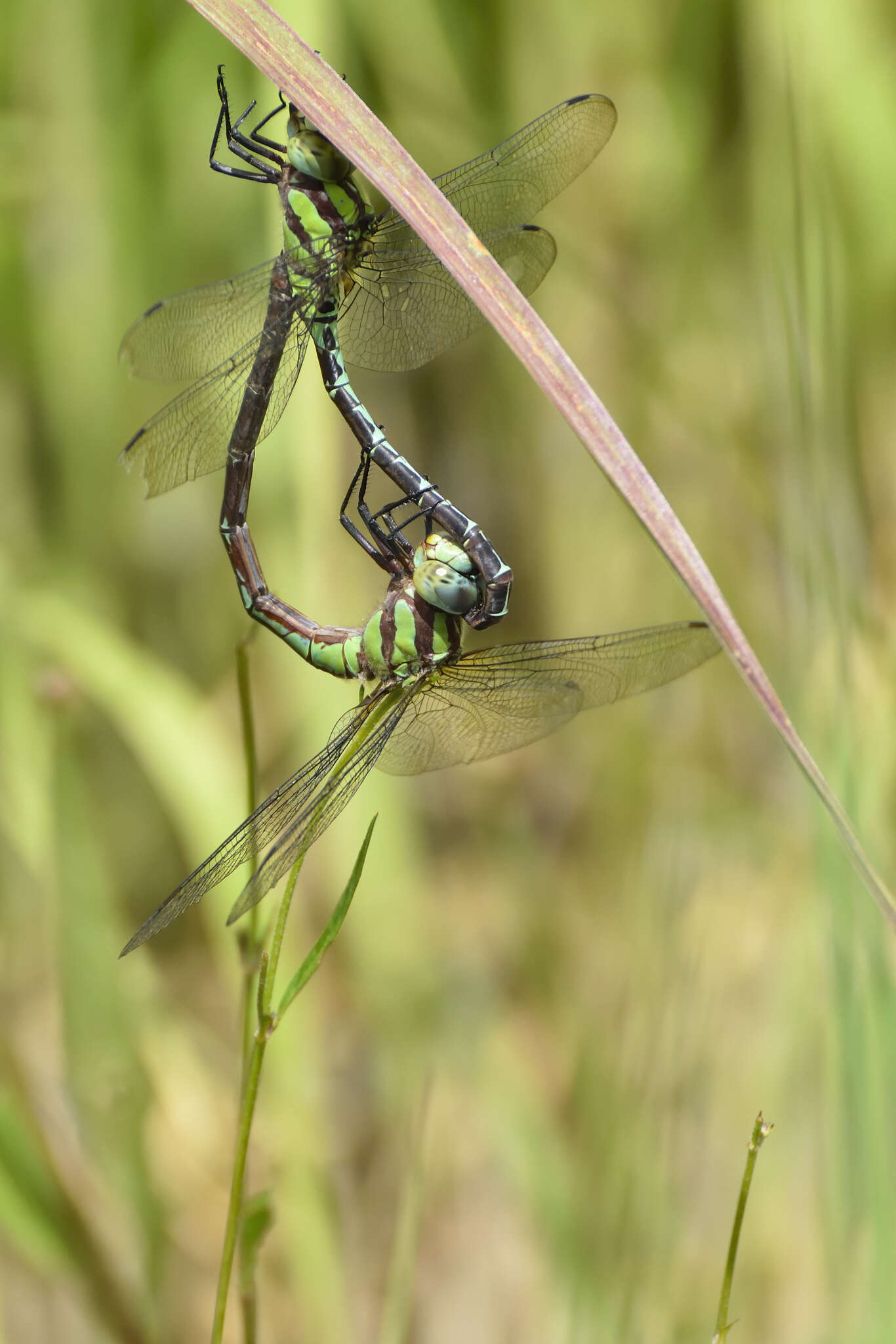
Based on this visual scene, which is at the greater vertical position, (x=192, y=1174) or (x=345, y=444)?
(x=345, y=444)

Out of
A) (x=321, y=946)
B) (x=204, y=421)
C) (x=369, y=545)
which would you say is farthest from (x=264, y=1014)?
(x=204, y=421)

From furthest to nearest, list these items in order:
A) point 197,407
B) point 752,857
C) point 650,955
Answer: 1. point 752,857
2. point 650,955
3. point 197,407

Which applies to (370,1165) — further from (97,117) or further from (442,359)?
(97,117)

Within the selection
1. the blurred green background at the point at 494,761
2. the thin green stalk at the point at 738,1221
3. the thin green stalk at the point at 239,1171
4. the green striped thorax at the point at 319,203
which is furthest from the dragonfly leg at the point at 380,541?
the thin green stalk at the point at 738,1221

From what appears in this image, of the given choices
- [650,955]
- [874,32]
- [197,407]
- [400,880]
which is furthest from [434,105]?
[650,955]

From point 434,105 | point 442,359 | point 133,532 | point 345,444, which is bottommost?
point 133,532

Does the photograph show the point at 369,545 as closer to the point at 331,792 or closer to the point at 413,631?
the point at 413,631

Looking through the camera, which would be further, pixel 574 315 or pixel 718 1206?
pixel 574 315

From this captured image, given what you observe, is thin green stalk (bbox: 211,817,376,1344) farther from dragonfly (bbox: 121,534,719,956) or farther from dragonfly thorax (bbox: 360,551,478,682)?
dragonfly thorax (bbox: 360,551,478,682)
